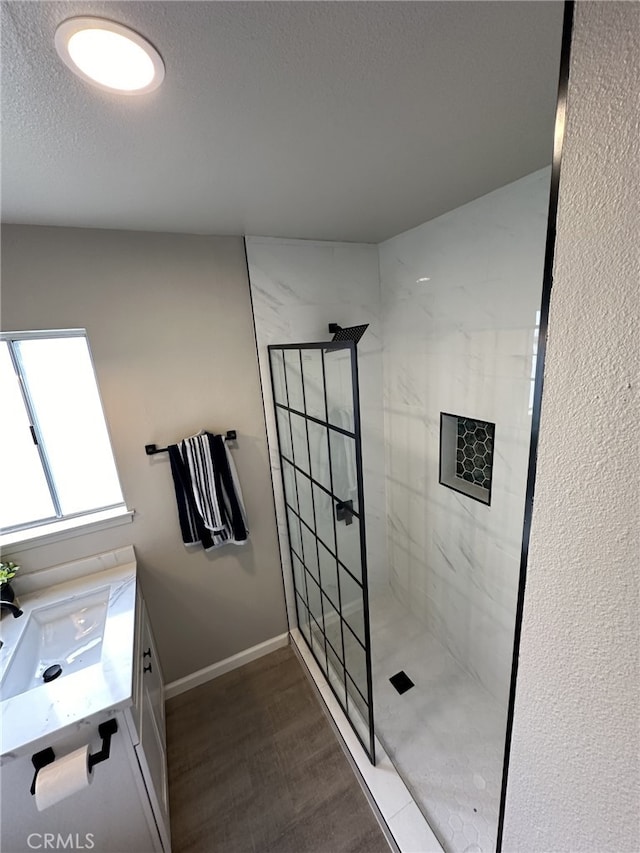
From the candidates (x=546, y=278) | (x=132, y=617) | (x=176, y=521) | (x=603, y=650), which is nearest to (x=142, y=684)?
(x=132, y=617)

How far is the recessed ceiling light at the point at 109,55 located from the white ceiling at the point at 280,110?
0.02 metres

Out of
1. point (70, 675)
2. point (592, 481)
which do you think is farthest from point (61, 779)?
point (592, 481)

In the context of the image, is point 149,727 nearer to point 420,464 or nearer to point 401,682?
point 401,682

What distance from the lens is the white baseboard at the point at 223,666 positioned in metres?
2.06

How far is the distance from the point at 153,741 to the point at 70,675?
1.71 ft

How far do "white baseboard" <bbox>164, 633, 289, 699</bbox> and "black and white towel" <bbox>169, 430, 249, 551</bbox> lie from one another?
0.86 metres

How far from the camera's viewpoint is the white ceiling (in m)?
0.63

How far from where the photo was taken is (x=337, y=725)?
5.90ft

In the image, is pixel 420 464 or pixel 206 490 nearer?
pixel 206 490

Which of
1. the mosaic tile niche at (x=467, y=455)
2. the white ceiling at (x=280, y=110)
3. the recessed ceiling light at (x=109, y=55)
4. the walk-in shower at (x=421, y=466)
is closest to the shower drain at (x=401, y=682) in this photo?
the walk-in shower at (x=421, y=466)

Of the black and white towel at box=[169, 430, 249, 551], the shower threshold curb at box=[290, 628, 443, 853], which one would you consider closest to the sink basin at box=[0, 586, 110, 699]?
the black and white towel at box=[169, 430, 249, 551]

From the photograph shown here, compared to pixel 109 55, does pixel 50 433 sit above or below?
below

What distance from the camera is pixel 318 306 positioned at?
2098mm

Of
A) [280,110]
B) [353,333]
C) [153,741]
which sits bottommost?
[153,741]
